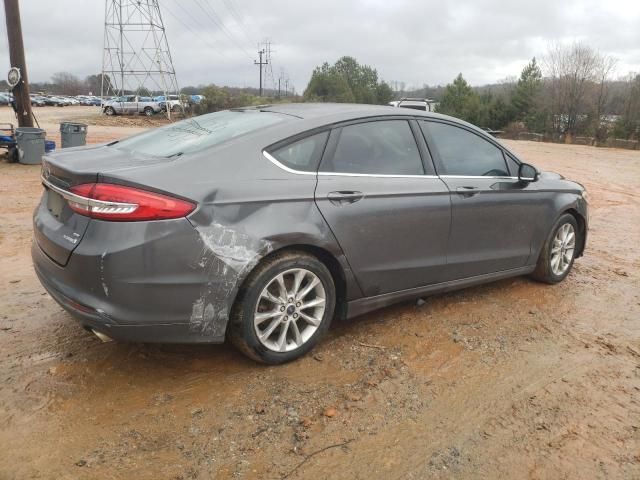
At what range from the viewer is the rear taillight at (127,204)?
104 inches

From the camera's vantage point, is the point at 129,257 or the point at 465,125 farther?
the point at 465,125

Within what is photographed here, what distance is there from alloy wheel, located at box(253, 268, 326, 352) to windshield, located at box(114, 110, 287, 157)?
91cm

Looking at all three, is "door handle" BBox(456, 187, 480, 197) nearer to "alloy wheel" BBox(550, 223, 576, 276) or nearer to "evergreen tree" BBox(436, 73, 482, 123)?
"alloy wheel" BBox(550, 223, 576, 276)

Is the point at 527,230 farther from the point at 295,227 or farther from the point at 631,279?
the point at 295,227

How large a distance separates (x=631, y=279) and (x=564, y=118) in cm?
4448

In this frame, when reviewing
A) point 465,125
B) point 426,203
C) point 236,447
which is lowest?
point 236,447

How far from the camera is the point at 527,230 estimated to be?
4.51 meters

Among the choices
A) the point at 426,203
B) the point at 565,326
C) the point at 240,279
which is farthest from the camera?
the point at 565,326

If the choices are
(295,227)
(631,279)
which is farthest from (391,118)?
(631,279)

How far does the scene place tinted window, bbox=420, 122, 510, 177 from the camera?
3.97 metres

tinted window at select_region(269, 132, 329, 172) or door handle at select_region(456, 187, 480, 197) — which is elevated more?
tinted window at select_region(269, 132, 329, 172)

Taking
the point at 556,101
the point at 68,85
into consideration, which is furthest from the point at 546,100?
the point at 68,85

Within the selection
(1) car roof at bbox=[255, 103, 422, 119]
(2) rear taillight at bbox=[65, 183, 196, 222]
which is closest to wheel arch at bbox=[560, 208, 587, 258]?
(1) car roof at bbox=[255, 103, 422, 119]

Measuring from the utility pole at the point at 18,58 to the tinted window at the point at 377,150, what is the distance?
12.0 metres
